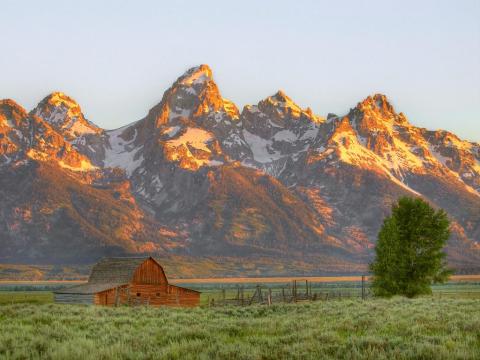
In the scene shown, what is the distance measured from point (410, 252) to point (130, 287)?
30.9 metres

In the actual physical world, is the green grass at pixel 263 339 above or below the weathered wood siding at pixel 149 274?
below

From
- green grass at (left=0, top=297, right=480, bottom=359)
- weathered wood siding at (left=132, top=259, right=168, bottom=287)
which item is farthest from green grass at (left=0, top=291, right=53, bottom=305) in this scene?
green grass at (left=0, top=297, right=480, bottom=359)

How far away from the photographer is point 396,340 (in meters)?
23.4

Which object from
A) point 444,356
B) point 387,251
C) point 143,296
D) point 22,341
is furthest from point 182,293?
point 444,356

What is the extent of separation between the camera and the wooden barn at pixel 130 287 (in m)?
77.1

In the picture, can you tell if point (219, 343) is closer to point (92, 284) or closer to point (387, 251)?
point (387, 251)

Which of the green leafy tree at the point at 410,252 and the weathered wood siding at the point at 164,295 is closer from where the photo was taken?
the green leafy tree at the point at 410,252

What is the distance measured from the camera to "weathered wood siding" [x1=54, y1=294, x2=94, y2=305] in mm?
76312

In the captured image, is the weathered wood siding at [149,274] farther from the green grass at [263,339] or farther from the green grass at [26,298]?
the green grass at [263,339]

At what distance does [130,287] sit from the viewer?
77438 millimetres

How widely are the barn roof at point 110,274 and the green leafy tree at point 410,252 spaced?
2852cm

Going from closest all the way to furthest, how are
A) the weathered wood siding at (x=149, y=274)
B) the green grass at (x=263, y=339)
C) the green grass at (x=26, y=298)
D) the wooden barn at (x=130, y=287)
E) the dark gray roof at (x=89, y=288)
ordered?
1. the green grass at (x=263, y=339)
2. the dark gray roof at (x=89, y=288)
3. the wooden barn at (x=130, y=287)
4. the weathered wood siding at (x=149, y=274)
5. the green grass at (x=26, y=298)

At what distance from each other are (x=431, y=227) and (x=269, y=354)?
151ft

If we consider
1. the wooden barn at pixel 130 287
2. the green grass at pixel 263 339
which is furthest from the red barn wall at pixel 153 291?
the green grass at pixel 263 339
